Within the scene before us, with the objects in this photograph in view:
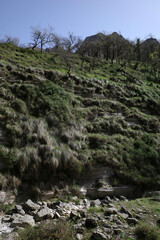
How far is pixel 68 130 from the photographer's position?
30.9ft

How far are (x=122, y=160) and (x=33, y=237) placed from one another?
6530 mm

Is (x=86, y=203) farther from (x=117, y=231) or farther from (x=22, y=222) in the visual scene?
(x=22, y=222)

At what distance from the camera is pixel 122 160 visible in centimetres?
913

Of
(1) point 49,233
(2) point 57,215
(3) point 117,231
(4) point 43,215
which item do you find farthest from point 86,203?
(1) point 49,233

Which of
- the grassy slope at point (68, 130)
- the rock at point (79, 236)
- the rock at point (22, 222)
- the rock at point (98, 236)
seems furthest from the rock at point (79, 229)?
the grassy slope at point (68, 130)

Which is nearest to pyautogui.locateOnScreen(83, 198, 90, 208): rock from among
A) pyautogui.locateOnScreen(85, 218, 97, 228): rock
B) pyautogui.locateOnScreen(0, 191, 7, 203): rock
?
pyautogui.locateOnScreen(85, 218, 97, 228): rock

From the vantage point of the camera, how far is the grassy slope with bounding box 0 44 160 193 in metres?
7.59

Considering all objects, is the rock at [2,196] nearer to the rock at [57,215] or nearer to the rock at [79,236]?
the rock at [57,215]

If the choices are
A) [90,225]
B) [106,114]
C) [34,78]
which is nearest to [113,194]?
[90,225]

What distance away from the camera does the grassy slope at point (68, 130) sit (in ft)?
24.9

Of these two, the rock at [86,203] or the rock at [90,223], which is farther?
the rock at [86,203]

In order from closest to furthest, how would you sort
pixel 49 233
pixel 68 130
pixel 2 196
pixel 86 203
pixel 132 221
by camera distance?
pixel 49 233 < pixel 132 221 < pixel 2 196 < pixel 86 203 < pixel 68 130

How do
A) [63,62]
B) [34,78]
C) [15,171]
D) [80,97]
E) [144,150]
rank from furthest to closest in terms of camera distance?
1. [63,62]
2. [80,97]
3. [34,78]
4. [144,150]
5. [15,171]

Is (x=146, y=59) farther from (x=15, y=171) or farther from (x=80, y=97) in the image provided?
(x=15, y=171)
